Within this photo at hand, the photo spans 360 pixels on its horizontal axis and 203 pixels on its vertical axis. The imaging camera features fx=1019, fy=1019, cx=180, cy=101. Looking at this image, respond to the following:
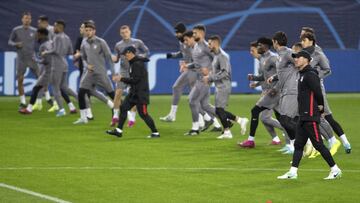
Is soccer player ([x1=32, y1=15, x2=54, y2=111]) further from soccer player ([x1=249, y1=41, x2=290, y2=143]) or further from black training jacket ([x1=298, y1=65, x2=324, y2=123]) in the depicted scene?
black training jacket ([x1=298, y1=65, x2=324, y2=123])

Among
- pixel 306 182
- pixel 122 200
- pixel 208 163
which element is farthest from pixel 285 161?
pixel 122 200

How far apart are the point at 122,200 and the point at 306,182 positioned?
3180 mm

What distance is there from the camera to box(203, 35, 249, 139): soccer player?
21.5 meters

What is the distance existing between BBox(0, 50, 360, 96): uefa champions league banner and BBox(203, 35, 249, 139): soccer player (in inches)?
463

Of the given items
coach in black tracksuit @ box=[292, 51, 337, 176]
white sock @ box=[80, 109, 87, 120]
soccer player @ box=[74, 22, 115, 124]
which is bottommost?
white sock @ box=[80, 109, 87, 120]

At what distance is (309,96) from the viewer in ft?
51.6

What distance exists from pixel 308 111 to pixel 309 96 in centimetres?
24

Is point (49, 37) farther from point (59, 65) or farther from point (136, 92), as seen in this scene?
point (136, 92)

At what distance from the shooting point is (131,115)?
80.4ft

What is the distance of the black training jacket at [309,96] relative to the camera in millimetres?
15594

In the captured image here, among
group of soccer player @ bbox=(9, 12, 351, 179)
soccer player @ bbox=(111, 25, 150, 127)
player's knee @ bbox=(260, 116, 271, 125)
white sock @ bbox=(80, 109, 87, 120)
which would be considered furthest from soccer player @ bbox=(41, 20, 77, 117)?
player's knee @ bbox=(260, 116, 271, 125)

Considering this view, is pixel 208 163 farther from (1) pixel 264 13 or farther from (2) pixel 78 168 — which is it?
(1) pixel 264 13

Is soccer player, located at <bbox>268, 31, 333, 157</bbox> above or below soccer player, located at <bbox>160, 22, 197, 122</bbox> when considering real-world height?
above

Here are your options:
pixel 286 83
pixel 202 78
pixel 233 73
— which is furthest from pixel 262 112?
pixel 233 73
